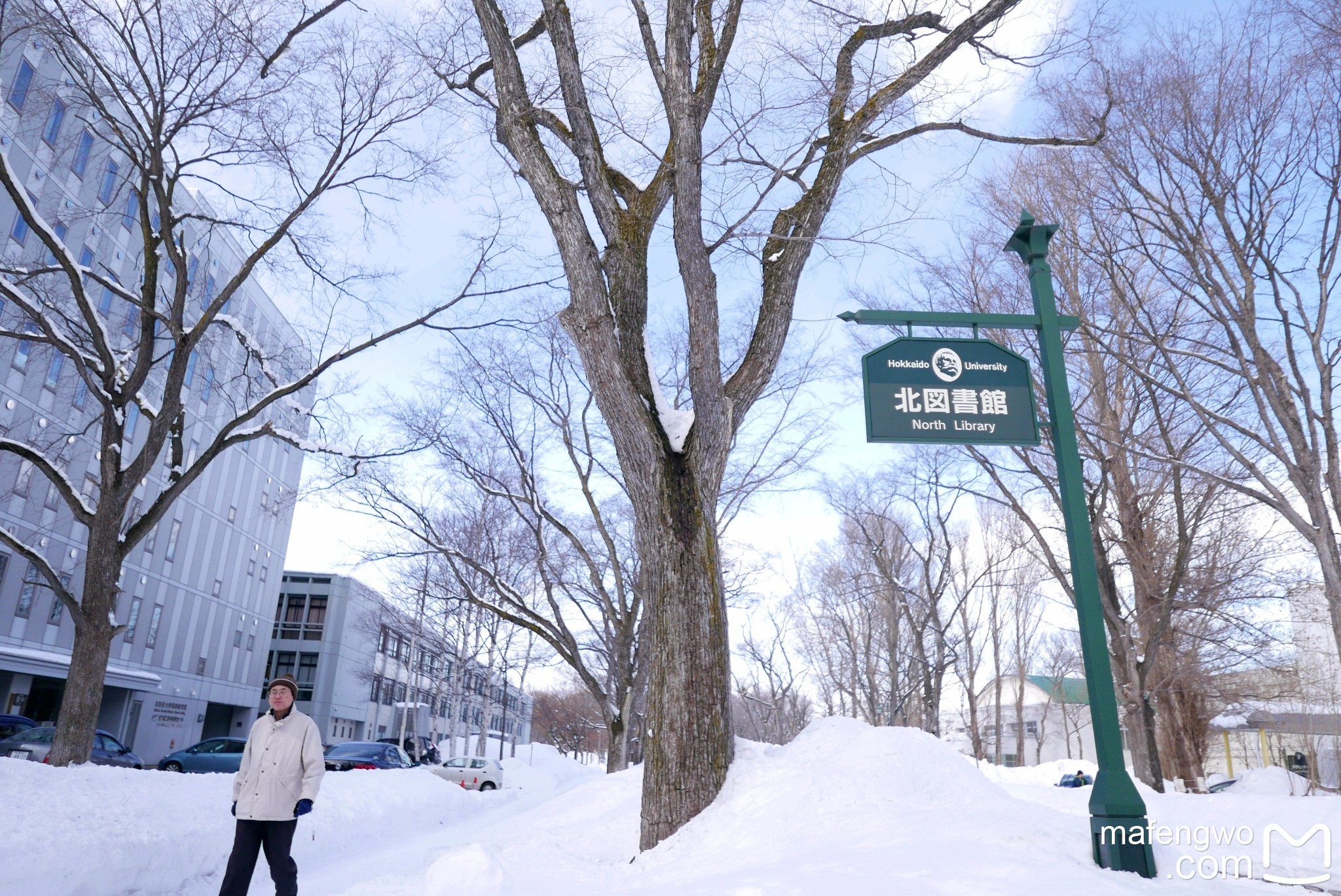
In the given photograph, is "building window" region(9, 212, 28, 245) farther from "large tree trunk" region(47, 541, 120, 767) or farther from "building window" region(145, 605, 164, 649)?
"large tree trunk" region(47, 541, 120, 767)

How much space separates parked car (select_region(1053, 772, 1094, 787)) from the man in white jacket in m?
32.7

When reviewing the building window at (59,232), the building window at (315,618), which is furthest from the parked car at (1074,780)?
the building window at (315,618)

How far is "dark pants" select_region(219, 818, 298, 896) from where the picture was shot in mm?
5230

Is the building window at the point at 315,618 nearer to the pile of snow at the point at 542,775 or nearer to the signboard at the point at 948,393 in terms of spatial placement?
the pile of snow at the point at 542,775

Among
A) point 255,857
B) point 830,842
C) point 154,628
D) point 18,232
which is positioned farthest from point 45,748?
Result: point 154,628

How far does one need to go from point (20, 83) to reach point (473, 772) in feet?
82.0

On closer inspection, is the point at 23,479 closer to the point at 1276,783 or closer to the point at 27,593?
the point at 27,593

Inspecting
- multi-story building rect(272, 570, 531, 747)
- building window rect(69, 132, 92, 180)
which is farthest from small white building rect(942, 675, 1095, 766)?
building window rect(69, 132, 92, 180)

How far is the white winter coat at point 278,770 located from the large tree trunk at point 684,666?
2268mm

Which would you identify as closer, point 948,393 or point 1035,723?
point 948,393

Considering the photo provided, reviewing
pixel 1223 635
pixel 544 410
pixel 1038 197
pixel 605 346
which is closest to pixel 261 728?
pixel 605 346

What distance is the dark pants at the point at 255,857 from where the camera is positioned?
523 cm

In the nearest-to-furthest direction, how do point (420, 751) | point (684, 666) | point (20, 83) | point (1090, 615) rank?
1. point (1090, 615)
2. point (684, 666)
3. point (20, 83)
4. point (420, 751)

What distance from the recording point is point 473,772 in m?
25.7
